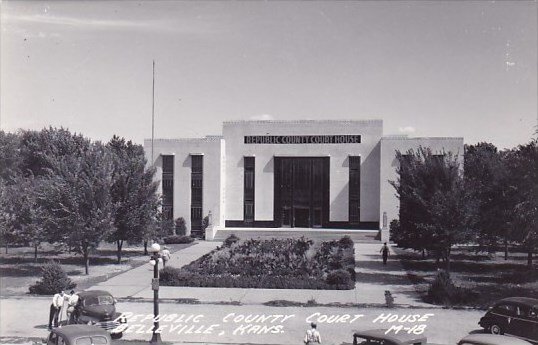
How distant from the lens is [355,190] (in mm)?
51750

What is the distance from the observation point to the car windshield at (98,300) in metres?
18.4

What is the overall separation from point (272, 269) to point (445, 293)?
1081 centimetres

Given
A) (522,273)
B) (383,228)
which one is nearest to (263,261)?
(522,273)

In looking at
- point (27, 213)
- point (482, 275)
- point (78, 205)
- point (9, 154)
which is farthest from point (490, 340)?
point (9, 154)

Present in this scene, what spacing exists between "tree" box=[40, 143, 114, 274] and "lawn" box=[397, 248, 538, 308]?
1734 centimetres

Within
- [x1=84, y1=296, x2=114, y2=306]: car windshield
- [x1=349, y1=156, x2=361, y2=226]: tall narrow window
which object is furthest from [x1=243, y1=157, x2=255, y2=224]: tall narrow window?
[x1=84, y1=296, x2=114, y2=306]: car windshield

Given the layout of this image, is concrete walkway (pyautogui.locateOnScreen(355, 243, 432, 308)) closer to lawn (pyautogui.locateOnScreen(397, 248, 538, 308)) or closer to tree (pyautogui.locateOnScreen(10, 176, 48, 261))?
lawn (pyautogui.locateOnScreen(397, 248, 538, 308))

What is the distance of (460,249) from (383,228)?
7.33 m

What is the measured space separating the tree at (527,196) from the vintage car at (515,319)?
9.04 m

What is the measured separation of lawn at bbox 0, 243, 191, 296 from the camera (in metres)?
27.3

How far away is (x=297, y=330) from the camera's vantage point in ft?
60.8

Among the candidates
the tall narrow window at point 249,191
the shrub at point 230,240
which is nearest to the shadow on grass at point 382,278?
the shrub at point 230,240

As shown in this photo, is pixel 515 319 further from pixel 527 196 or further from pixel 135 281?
pixel 135 281

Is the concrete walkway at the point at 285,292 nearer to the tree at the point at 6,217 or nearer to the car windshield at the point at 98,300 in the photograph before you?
the car windshield at the point at 98,300
